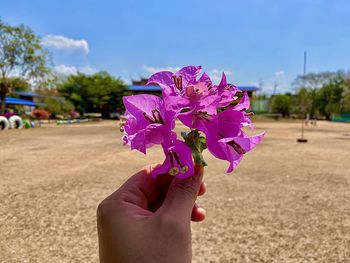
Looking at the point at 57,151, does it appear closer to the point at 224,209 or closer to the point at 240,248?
the point at 224,209

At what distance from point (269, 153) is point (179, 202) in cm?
1127

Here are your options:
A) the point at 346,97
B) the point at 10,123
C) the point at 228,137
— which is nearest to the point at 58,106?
the point at 10,123

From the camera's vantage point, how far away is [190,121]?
1078 millimetres

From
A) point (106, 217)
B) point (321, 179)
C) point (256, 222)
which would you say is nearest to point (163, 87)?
point (106, 217)

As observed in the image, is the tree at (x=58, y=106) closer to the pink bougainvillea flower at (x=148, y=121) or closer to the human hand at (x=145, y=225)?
the human hand at (x=145, y=225)

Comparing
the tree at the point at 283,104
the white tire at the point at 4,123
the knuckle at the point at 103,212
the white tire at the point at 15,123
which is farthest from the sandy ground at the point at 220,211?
the tree at the point at 283,104

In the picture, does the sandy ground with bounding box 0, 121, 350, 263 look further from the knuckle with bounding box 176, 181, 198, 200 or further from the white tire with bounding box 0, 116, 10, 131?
the white tire with bounding box 0, 116, 10, 131

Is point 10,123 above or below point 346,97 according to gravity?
below

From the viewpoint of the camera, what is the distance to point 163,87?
3.70 feet

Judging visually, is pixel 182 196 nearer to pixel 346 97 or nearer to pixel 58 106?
pixel 346 97

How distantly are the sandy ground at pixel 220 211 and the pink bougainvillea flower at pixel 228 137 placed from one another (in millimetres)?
2906

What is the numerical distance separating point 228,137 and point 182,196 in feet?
0.81

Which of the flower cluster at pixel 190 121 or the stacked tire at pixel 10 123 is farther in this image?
the stacked tire at pixel 10 123

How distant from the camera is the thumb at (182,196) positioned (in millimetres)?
1122
